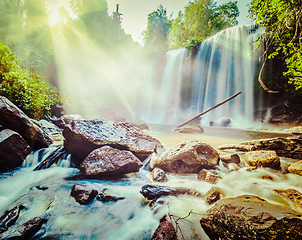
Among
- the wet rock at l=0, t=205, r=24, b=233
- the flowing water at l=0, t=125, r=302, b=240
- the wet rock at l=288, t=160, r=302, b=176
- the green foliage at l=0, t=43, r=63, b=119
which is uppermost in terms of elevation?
the green foliage at l=0, t=43, r=63, b=119

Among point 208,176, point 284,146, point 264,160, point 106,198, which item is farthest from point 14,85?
point 284,146

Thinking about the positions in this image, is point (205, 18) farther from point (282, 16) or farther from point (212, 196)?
point (212, 196)

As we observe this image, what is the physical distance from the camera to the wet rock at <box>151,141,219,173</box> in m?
2.89

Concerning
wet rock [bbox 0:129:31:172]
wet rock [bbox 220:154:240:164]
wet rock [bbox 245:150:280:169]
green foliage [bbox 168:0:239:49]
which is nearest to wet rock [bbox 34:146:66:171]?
wet rock [bbox 0:129:31:172]

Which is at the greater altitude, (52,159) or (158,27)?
(158,27)

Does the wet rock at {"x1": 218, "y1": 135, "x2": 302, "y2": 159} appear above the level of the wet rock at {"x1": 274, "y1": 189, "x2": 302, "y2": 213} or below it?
above

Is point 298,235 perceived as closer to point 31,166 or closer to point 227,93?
point 31,166

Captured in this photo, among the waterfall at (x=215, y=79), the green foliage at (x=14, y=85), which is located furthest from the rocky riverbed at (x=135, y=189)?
the waterfall at (x=215, y=79)

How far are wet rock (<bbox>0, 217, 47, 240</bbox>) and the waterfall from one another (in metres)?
17.0

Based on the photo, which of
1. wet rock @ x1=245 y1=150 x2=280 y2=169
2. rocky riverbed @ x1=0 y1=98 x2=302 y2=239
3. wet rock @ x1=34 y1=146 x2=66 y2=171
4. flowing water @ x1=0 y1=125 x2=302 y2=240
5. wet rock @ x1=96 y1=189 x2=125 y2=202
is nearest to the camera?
rocky riverbed @ x1=0 y1=98 x2=302 y2=239

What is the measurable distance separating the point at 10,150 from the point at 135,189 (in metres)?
2.97

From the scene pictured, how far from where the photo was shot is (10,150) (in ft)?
9.02

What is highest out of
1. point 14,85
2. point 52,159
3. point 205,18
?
point 205,18

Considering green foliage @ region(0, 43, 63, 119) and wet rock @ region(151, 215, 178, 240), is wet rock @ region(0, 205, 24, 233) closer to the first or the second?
wet rock @ region(151, 215, 178, 240)
